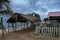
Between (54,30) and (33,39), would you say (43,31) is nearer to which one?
(54,30)

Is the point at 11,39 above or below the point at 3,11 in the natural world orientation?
below

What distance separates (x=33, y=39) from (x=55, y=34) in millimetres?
3413

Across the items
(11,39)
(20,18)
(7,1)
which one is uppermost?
(7,1)

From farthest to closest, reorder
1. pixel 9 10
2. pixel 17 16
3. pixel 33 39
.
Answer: pixel 17 16, pixel 9 10, pixel 33 39

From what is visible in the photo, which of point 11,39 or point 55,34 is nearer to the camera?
point 11,39

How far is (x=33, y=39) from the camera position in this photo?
52.4 feet

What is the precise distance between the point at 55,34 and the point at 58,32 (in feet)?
1.28

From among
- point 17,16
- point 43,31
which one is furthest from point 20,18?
point 43,31

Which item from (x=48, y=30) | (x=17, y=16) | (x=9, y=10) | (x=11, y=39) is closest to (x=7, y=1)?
(x=9, y=10)

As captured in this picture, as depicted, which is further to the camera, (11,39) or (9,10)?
(9,10)

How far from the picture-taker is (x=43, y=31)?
18859 mm

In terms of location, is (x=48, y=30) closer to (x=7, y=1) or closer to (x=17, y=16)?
(x=7, y=1)

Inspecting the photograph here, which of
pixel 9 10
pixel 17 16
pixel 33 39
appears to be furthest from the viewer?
pixel 17 16

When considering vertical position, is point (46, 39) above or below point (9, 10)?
below
